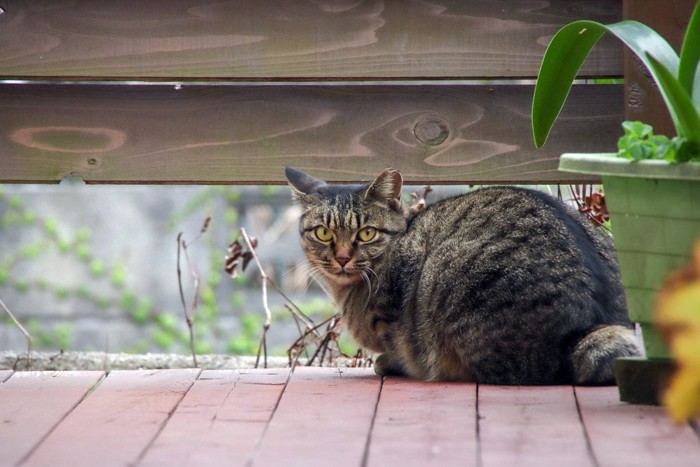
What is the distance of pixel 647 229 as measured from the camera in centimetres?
222

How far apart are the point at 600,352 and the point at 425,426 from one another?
66 cm

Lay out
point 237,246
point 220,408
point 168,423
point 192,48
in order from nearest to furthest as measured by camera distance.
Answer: point 168,423, point 220,408, point 192,48, point 237,246

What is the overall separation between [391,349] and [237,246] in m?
0.98

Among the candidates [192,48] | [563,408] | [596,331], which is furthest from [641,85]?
[192,48]

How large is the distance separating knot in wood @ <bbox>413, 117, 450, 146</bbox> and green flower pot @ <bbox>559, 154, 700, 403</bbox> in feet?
2.82

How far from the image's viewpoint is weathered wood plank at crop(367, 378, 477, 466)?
Answer: 1.97 metres

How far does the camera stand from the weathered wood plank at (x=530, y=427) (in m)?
1.94

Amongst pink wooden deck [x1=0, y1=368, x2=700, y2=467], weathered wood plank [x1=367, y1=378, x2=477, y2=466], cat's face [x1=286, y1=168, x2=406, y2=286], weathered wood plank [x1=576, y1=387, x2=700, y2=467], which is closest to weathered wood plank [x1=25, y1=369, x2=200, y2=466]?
pink wooden deck [x1=0, y1=368, x2=700, y2=467]

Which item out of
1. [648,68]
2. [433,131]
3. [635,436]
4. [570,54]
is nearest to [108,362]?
[433,131]

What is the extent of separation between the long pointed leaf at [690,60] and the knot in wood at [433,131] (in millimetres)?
1047

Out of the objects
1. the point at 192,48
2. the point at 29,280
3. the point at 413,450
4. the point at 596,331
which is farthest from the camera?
the point at 29,280

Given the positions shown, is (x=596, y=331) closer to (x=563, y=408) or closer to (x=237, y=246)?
(x=563, y=408)

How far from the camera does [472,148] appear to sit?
3178mm

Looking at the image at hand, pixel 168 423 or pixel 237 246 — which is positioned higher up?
pixel 237 246
